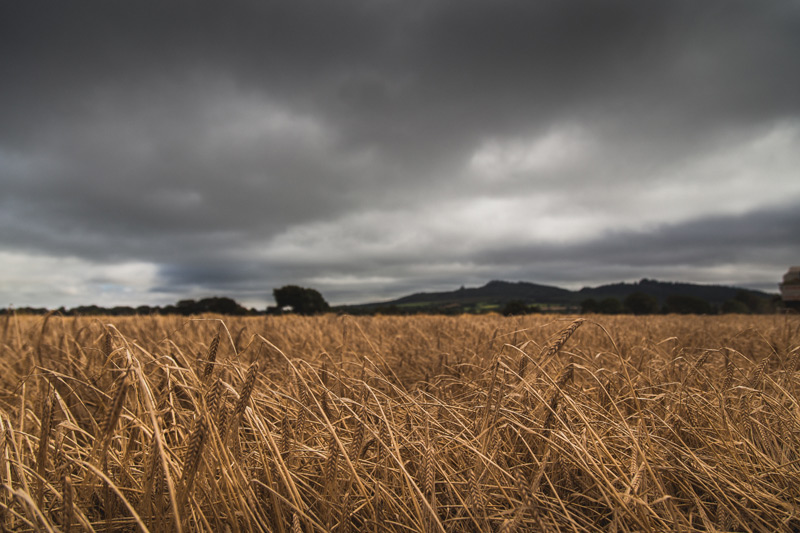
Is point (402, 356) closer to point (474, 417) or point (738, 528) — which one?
point (474, 417)

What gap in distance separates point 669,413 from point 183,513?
3360 mm

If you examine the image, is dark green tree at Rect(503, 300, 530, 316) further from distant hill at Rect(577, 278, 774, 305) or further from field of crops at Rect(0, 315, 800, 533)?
distant hill at Rect(577, 278, 774, 305)

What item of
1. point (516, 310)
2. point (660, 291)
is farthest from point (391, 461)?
point (660, 291)

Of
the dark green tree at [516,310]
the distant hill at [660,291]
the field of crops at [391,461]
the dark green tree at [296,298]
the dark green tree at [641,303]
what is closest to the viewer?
the field of crops at [391,461]

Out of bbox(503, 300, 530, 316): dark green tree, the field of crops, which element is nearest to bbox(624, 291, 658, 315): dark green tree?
bbox(503, 300, 530, 316): dark green tree

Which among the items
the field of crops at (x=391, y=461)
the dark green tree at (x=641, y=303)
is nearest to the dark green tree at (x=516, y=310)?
the field of crops at (x=391, y=461)

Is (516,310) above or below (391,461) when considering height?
above

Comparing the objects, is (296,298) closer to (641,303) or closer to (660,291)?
(641,303)

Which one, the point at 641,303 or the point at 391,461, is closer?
the point at 391,461

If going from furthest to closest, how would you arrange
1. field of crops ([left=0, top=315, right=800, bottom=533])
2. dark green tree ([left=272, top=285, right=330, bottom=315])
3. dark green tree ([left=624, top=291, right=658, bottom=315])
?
dark green tree ([left=272, top=285, right=330, bottom=315]) → dark green tree ([left=624, top=291, right=658, bottom=315]) → field of crops ([left=0, top=315, right=800, bottom=533])

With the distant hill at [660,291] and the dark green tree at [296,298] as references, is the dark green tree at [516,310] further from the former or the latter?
the distant hill at [660,291]

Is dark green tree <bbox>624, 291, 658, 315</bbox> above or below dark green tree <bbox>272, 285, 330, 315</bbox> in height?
below

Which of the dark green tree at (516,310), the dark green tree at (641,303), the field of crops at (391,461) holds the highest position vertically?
the dark green tree at (516,310)

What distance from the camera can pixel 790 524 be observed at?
2.06 meters
